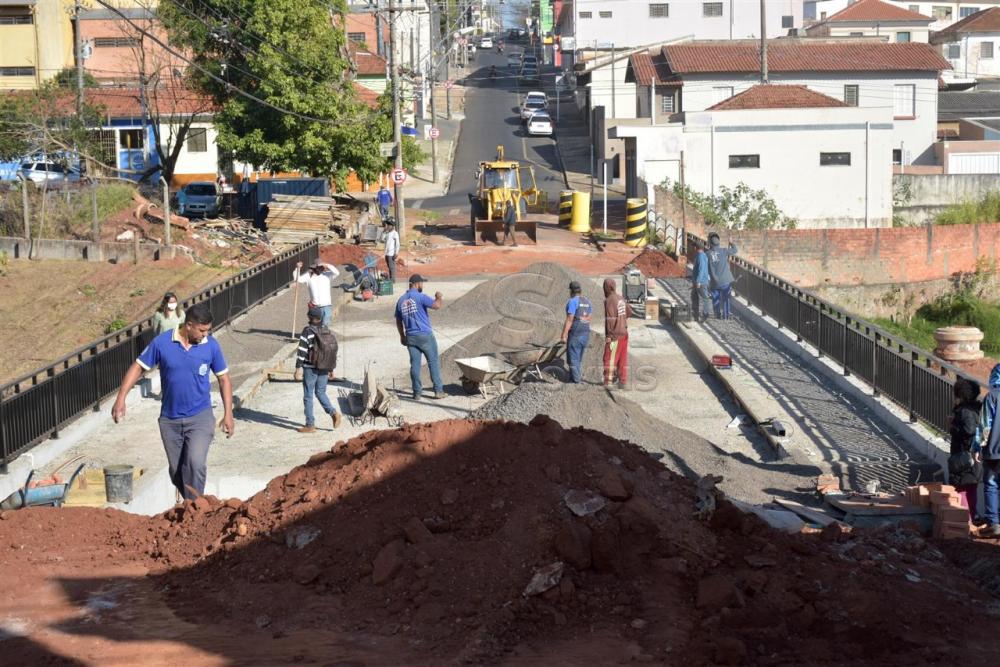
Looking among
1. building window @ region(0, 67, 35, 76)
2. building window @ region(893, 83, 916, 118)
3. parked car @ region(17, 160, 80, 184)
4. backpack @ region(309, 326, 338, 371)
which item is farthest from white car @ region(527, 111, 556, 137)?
backpack @ region(309, 326, 338, 371)

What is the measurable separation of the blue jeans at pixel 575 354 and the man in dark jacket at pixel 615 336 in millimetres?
436

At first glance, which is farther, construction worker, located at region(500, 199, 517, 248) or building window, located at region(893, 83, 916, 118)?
building window, located at region(893, 83, 916, 118)

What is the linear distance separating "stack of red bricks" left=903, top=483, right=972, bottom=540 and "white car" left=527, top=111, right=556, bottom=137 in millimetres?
59472

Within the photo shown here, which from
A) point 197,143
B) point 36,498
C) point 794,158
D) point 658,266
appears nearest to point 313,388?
point 36,498

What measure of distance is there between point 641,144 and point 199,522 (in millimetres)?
37273

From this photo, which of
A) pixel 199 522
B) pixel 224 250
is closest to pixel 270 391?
pixel 199 522

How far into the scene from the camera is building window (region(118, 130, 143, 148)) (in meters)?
54.7

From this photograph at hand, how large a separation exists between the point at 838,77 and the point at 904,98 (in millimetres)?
3256

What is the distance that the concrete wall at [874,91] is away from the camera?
5766 cm

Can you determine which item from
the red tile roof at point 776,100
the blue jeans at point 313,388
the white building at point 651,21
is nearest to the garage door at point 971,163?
the red tile roof at point 776,100

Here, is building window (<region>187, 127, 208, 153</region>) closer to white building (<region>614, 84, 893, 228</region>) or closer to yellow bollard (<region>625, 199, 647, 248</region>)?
white building (<region>614, 84, 893, 228</region>)

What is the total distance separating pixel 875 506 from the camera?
36.8ft

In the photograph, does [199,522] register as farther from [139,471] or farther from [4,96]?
[4,96]

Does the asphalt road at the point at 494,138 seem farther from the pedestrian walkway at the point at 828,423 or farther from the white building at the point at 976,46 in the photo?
the pedestrian walkway at the point at 828,423
